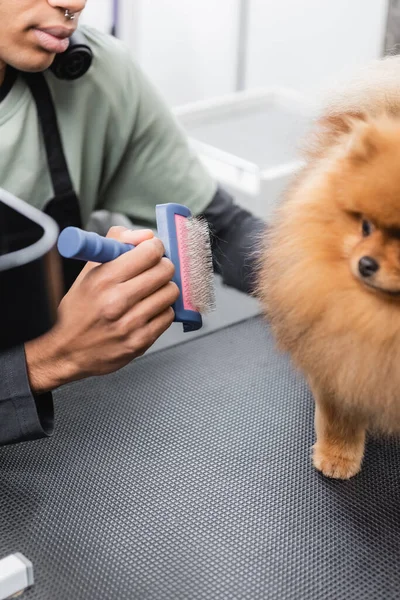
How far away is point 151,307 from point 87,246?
5.9 inches

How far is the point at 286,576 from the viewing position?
75 centimetres

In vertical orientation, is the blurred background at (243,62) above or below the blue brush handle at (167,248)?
below

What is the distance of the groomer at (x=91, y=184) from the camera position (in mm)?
821

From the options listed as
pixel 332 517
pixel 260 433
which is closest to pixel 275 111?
pixel 260 433

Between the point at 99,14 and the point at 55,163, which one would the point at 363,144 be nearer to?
the point at 55,163

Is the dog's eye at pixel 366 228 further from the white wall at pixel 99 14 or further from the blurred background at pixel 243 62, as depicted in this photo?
the white wall at pixel 99 14

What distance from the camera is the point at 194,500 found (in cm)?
84

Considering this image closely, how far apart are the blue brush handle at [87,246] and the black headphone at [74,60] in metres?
0.46

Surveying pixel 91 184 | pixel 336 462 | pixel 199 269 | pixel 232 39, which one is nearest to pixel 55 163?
pixel 91 184

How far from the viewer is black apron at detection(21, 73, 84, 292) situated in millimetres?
1152

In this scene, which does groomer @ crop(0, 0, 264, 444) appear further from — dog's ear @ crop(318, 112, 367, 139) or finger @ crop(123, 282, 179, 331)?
dog's ear @ crop(318, 112, 367, 139)

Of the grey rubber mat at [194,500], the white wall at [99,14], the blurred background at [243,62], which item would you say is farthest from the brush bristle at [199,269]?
the white wall at [99,14]

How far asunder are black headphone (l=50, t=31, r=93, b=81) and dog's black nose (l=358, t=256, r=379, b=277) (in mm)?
615

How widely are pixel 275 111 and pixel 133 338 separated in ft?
5.39
